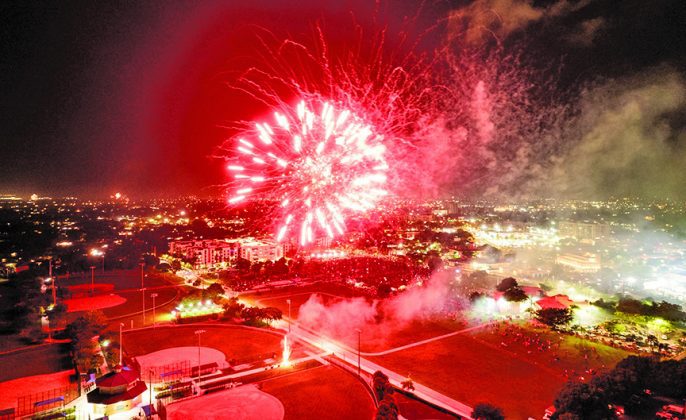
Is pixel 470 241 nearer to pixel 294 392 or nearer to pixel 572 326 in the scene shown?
pixel 572 326

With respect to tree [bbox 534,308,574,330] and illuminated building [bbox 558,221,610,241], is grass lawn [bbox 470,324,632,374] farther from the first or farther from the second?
illuminated building [bbox 558,221,610,241]

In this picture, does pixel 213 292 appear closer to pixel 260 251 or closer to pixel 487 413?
pixel 487 413

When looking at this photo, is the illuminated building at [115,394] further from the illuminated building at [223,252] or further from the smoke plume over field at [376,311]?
the illuminated building at [223,252]

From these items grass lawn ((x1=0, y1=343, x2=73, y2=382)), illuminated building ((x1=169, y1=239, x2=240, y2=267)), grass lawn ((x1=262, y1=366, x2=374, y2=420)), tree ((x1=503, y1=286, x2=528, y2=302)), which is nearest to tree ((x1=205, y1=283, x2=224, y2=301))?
grass lawn ((x1=0, y1=343, x2=73, y2=382))

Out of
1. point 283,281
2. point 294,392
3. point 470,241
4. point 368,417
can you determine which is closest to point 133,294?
point 283,281

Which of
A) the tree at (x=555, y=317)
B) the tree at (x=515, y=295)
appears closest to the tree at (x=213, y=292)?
the tree at (x=515, y=295)

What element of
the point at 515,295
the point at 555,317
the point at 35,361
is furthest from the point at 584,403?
the point at 35,361
